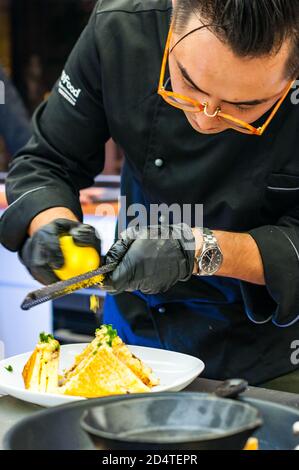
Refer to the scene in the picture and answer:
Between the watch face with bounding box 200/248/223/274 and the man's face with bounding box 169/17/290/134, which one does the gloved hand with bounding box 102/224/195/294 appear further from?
the man's face with bounding box 169/17/290/134

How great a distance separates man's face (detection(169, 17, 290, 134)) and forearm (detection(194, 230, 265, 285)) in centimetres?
29

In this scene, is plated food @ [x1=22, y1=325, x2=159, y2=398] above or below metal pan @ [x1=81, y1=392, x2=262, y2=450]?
below

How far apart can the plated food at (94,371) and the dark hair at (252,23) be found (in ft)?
2.17

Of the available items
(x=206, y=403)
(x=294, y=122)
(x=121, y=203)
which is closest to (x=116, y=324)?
(x=121, y=203)

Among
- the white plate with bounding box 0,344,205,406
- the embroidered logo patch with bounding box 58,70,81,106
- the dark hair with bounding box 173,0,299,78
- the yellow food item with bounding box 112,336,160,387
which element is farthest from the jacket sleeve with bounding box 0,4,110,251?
the dark hair with bounding box 173,0,299,78

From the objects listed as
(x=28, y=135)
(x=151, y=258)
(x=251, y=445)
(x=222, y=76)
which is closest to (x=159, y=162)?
(x=151, y=258)

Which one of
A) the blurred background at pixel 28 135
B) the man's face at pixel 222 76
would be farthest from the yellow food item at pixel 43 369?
the blurred background at pixel 28 135

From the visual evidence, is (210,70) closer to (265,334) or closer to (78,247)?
(78,247)

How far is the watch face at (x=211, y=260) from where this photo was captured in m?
1.86

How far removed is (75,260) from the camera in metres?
1.72

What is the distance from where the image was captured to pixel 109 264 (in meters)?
1.75

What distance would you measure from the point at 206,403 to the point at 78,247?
0.61 m

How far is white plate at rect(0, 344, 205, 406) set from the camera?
1.60 m

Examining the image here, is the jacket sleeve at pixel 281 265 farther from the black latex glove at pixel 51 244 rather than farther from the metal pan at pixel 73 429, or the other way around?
the metal pan at pixel 73 429
